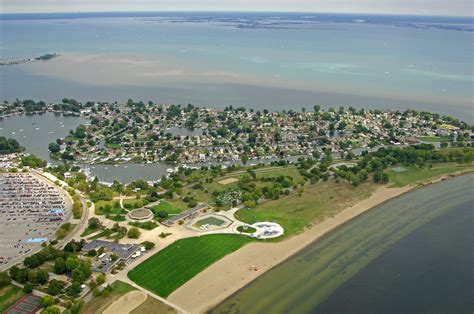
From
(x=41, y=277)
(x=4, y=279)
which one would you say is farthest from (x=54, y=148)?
(x=41, y=277)

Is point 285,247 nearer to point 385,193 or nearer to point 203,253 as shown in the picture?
point 203,253

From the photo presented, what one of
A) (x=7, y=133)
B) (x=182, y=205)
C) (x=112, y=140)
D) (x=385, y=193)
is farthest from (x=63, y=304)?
(x=7, y=133)

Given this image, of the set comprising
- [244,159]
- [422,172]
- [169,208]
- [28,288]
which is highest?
[422,172]

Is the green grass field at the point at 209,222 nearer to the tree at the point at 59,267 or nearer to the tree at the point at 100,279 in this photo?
the tree at the point at 100,279

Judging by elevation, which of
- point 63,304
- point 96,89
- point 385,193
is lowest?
point 63,304

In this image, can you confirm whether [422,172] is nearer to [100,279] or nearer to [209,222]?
[209,222]

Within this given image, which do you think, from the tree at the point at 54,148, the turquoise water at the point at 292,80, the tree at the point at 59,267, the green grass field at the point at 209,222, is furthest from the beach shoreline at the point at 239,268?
the turquoise water at the point at 292,80
